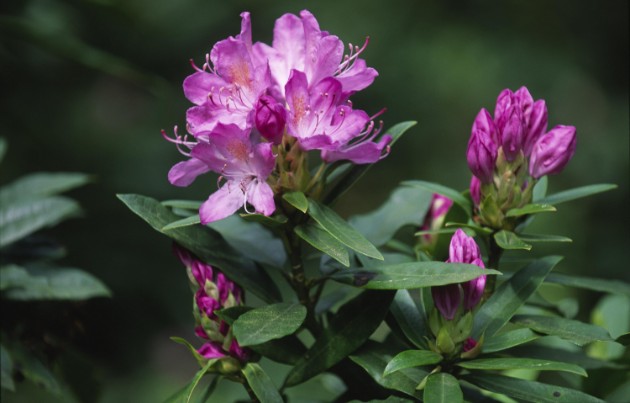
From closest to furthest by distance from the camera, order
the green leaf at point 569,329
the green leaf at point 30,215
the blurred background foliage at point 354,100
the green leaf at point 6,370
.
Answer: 1. the green leaf at point 569,329
2. the green leaf at point 6,370
3. the green leaf at point 30,215
4. the blurred background foliage at point 354,100

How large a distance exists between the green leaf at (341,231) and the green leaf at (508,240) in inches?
8.6

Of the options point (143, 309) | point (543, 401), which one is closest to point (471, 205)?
point (543, 401)

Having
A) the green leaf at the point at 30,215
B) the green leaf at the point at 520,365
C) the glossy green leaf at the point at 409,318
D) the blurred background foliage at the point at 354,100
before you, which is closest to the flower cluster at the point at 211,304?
the glossy green leaf at the point at 409,318

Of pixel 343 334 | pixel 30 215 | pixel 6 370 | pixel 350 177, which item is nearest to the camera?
pixel 343 334

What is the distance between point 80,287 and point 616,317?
1.09 metres

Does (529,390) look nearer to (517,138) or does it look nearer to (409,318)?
(409,318)

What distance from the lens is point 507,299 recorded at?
3.78ft

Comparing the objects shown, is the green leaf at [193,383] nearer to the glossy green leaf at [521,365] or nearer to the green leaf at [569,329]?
the glossy green leaf at [521,365]

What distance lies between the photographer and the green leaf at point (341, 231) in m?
1.04

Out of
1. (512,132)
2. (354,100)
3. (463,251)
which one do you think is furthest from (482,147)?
(354,100)

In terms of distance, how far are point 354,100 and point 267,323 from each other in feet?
11.1

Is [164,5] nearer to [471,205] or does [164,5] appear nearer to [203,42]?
[203,42]

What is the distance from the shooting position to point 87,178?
5.58 ft

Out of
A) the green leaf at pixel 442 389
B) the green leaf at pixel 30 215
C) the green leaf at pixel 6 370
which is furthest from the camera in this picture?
the green leaf at pixel 30 215
